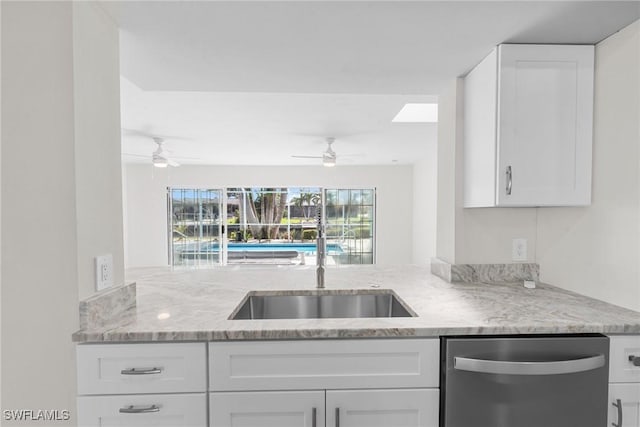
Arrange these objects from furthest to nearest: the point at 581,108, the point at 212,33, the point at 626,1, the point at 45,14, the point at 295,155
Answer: the point at 295,155 < the point at 581,108 < the point at 212,33 < the point at 626,1 < the point at 45,14

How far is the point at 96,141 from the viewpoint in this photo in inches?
48.8

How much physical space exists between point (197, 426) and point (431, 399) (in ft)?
2.74

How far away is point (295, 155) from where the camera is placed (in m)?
5.88

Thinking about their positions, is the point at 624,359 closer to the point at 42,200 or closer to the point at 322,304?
the point at 322,304

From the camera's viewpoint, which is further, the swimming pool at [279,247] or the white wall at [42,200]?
the swimming pool at [279,247]

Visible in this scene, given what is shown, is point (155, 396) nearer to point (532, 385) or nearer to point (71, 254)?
point (71, 254)

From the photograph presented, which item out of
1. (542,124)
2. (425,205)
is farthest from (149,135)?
(425,205)

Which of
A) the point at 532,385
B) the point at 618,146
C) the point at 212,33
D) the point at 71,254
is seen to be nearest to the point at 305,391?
the point at 532,385

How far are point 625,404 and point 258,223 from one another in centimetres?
737

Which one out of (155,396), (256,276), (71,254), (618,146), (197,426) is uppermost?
(618,146)

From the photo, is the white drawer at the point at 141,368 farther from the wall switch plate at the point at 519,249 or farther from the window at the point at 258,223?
the window at the point at 258,223

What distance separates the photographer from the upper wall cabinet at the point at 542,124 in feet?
5.02

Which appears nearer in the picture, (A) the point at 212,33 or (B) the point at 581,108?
(A) the point at 212,33

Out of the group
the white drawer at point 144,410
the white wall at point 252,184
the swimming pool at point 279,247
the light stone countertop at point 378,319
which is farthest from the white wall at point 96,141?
the swimming pool at point 279,247
